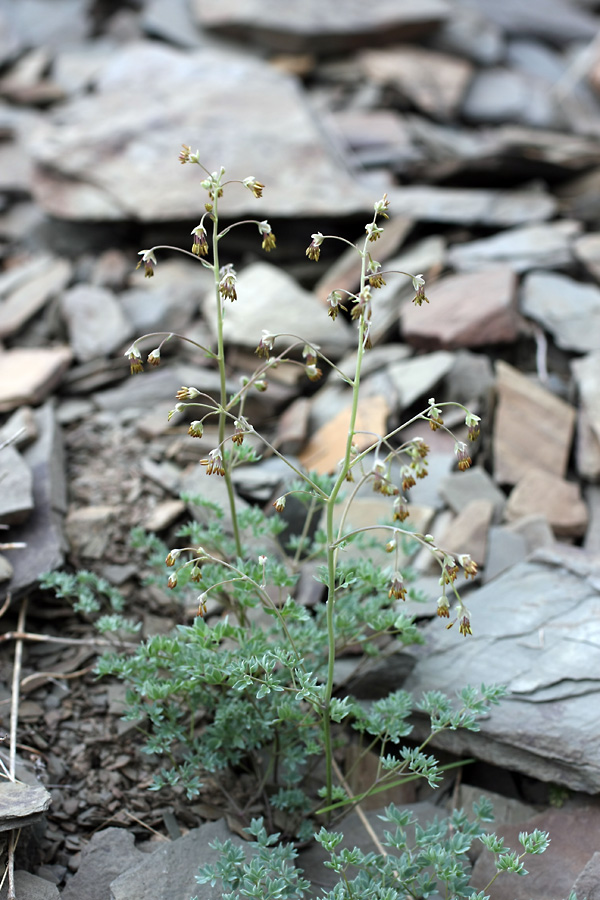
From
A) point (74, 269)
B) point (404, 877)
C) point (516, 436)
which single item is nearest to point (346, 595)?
point (404, 877)

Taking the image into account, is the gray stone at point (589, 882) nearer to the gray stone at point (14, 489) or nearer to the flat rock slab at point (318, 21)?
the gray stone at point (14, 489)

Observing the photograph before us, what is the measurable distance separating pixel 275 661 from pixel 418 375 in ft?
7.46

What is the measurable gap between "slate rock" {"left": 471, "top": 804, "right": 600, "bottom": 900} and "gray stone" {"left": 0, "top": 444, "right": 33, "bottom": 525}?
6.81ft

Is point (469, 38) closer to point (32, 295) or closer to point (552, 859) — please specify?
point (32, 295)

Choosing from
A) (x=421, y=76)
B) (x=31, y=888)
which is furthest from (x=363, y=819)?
(x=421, y=76)

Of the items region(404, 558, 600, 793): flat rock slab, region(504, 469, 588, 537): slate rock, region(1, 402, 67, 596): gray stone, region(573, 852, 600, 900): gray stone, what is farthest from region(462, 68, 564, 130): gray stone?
region(573, 852, 600, 900): gray stone

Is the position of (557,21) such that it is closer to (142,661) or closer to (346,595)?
(346,595)

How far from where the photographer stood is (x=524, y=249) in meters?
5.04

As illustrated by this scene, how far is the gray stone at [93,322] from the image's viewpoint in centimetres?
450

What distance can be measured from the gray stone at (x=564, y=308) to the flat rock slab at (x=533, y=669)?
5.51 feet

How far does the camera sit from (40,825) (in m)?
2.55

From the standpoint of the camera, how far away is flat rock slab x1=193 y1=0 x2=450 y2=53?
6.96 metres

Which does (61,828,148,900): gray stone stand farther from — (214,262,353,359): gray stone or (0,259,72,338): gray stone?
(0,259,72,338): gray stone

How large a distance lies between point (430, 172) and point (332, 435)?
283cm
